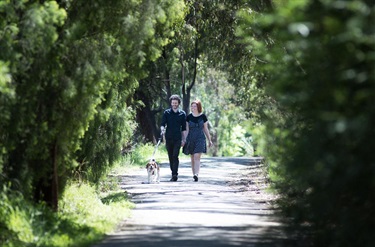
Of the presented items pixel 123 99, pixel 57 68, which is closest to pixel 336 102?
pixel 57 68

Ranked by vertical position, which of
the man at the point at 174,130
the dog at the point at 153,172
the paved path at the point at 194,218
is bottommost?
the paved path at the point at 194,218

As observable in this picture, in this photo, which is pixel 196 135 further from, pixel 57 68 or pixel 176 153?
pixel 57 68

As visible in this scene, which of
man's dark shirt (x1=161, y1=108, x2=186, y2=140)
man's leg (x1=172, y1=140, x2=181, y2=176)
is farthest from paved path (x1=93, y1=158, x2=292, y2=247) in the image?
man's dark shirt (x1=161, y1=108, x2=186, y2=140)

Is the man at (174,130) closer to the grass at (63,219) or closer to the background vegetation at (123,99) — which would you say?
the background vegetation at (123,99)

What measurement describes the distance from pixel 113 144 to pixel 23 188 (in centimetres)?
862

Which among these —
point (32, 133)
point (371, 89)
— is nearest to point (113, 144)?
point (32, 133)

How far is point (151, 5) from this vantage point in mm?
17109

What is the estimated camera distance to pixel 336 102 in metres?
9.97

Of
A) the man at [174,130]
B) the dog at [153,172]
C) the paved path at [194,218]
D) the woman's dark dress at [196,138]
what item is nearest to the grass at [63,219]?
the paved path at [194,218]

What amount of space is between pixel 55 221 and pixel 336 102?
682 cm

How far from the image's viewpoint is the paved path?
14.4m

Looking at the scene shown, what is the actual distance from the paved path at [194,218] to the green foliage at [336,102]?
2.44 metres

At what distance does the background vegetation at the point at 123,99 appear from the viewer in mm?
9875

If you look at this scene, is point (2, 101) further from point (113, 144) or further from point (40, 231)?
point (113, 144)
